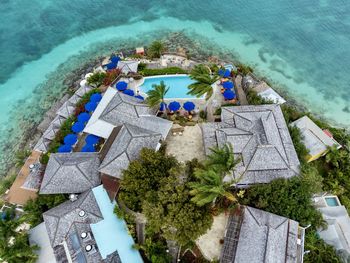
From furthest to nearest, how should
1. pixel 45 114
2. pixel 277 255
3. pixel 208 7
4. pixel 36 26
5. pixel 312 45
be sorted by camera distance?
1. pixel 208 7
2. pixel 36 26
3. pixel 312 45
4. pixel 45 114
5. pixel 277 255

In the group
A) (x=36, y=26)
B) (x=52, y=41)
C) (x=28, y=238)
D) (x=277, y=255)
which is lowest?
(x=277, y=255)

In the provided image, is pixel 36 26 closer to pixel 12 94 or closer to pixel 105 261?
pixel 12 94

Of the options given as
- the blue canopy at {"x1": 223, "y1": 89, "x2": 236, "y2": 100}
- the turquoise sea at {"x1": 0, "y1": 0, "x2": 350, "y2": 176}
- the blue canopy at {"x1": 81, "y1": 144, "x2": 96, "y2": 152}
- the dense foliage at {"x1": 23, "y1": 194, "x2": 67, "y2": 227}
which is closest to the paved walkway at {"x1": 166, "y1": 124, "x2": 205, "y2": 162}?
the blue canopy at {"x1": 223, "y1": 89, "x2": 236, "y2": 100}

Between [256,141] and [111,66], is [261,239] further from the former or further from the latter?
[111,66]

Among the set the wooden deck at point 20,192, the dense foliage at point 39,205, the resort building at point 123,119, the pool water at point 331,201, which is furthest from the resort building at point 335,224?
the wooden deck at point 20,192

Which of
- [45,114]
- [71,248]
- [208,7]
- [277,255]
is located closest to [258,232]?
[277,255]

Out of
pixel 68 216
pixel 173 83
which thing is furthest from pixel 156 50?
pixel 68 216

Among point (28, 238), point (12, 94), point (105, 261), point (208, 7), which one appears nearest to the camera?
point (105, 261)

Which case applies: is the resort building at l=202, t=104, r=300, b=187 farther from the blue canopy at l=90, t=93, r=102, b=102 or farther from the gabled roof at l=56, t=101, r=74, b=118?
the gabled roof at l=56, t=101, r=74, b=118
